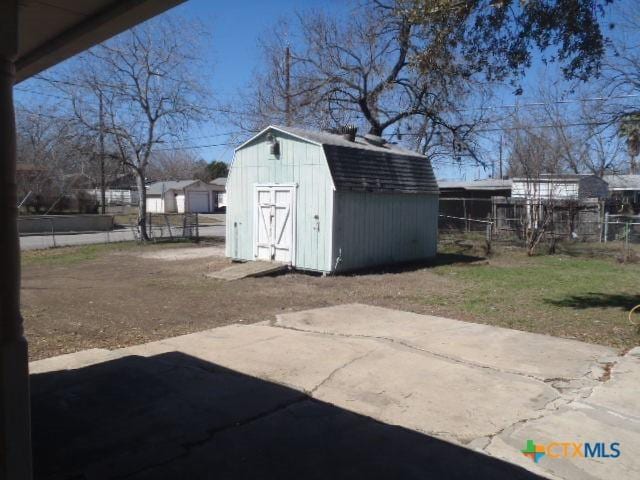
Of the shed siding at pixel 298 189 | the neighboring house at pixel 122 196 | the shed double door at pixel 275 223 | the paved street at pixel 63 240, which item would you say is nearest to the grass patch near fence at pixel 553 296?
the shed siding at pixel 298 189

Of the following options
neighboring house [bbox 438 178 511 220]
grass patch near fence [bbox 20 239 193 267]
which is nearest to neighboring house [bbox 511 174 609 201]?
neighboring house [bbox 438 178 511 220]

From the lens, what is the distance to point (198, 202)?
57.2 m

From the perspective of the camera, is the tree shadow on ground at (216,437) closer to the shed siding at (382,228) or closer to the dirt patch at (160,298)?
the dirt patch at (160,298)

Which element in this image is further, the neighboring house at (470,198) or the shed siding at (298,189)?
the neighboring house at (470,198)

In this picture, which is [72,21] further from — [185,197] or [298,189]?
[185,197]

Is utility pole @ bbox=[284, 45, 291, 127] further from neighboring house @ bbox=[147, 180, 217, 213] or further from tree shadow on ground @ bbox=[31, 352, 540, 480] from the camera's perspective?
neighboring house @ bbox=[147, 180, 217, 213]

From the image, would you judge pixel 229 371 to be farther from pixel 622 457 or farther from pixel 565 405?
pixel 622 457

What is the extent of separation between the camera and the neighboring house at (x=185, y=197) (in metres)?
55.8

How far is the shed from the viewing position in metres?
14.2

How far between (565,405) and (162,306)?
23.8 ft

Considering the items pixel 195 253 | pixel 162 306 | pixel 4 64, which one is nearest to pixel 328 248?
pixel 162 306

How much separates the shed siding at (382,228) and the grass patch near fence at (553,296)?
4.94 ft

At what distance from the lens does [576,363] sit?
6285 millimetres

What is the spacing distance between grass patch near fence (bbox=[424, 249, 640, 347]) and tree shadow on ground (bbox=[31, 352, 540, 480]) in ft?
15.9
